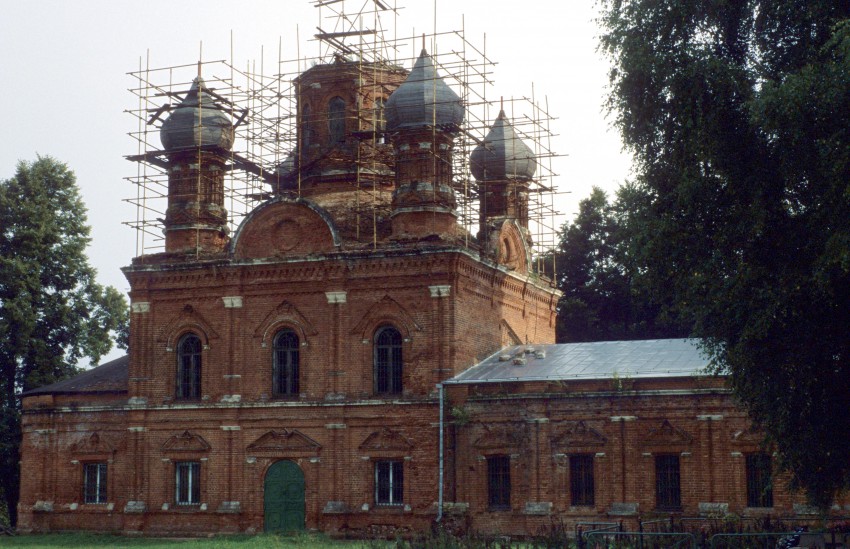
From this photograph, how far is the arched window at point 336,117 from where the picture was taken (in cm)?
3625

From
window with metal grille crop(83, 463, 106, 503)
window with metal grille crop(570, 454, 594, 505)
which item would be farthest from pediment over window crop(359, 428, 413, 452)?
window with metal grille crop(83, 463, 106, 503)

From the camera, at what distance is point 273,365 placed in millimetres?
32625

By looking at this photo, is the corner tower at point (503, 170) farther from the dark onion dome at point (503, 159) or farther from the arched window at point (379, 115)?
the arched window at point (379, 115)

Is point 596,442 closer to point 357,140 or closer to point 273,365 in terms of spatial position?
point 273,365

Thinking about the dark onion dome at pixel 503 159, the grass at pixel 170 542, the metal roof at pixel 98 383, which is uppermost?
the dark onion dome at pixel 503 159

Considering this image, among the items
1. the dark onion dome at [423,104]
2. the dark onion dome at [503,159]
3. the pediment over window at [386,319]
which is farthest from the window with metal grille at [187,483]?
the dark onion dome at [503,159]

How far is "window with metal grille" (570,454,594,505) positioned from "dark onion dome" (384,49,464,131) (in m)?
9.38

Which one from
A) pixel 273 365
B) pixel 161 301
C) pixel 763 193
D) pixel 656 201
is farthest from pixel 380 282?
pixel 763 193

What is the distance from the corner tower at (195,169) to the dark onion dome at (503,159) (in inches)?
311

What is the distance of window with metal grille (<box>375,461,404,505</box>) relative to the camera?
31109 mm

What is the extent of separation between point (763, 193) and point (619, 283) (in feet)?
94.4

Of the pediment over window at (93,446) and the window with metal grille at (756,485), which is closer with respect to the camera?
the window with metal grille at (756,485)

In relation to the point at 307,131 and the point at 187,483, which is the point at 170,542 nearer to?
the point at 187,483

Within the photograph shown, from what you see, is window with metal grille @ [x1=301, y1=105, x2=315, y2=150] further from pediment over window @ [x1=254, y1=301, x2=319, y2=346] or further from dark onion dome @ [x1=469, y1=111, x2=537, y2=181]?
pediment over window @ [x1=254, y1=301, x2=319, y2=346]
